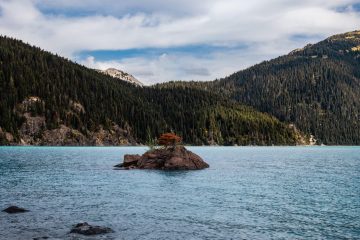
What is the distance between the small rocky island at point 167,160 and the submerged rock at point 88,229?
6185 cm

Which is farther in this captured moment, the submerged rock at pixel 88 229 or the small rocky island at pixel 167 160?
the small rocky island at pixel 167 160

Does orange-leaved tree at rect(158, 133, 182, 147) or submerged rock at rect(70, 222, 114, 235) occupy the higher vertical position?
orange-leaved tree at rect(158, 133, 182, 147)

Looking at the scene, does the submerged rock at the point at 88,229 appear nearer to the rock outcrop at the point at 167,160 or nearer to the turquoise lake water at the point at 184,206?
the turquoise lake water at the point at 184,206

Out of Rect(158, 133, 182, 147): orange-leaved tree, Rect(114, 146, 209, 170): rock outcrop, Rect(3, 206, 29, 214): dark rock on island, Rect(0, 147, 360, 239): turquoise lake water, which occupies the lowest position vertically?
Rect(0, 147, 360, 239): turquoise lake water

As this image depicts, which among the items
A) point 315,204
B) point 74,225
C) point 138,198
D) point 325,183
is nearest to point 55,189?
point 138,198

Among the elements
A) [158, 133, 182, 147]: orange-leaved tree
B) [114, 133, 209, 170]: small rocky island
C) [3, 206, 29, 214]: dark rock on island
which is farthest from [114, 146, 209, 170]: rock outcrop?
[3, 206, 29, 214]: dark rock on island

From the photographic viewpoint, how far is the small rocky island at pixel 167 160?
100250mm

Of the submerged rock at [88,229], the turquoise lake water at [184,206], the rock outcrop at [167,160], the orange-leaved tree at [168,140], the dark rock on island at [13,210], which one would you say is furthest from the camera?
the orange-leaved tree at [168,140]

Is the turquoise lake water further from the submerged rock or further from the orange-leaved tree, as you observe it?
the orange-leaved tree

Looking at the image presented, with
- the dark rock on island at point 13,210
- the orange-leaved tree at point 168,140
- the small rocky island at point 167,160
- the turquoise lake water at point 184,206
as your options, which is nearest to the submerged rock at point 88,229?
the turquoise lake water at point 184,206

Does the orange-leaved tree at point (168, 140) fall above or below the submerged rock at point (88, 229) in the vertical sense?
above

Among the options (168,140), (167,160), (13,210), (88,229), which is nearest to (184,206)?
(88,229)

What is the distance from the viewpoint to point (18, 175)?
8281 cm

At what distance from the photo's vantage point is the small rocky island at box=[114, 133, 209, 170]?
329ft
